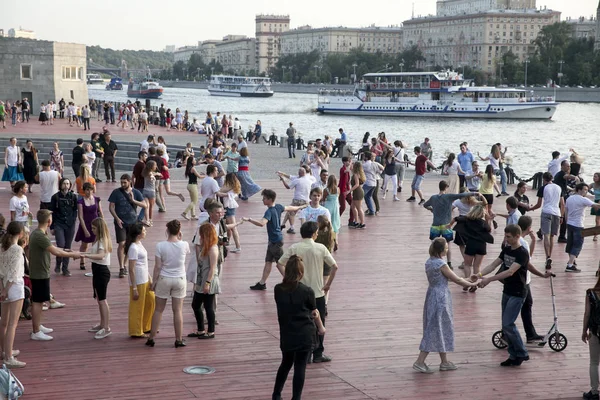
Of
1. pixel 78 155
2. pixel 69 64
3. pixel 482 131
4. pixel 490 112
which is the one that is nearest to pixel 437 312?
pixel 78 155

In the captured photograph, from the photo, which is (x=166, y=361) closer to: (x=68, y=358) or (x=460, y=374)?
(x=68, y=358)

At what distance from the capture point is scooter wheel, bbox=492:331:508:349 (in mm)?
9508

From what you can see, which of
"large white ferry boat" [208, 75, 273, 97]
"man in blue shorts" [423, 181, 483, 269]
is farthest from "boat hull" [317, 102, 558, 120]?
"man in blue shorts" [423, 181, 483, 269]

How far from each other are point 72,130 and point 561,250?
32.4 meters

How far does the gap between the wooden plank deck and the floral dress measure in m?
0.33

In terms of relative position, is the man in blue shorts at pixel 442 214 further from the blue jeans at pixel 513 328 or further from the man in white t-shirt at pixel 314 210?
the blue jeans at pixel 513 328

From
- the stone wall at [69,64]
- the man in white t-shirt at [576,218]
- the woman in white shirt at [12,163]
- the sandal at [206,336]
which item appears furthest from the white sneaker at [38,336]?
the stone wall at [69,64]

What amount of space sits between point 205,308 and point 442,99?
8558 cm

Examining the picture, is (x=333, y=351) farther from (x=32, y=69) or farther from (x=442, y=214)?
(x=32, y=69)

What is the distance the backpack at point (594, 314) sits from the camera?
303 inches

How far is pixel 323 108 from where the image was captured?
101938 mm

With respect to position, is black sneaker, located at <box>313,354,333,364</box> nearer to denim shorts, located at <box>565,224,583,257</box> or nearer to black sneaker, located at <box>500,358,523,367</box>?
black sneaker, located at <box>500,358,523,367</box>

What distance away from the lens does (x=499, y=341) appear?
9531 mm

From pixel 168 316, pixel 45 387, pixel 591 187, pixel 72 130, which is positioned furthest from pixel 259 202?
pixel 72 130
